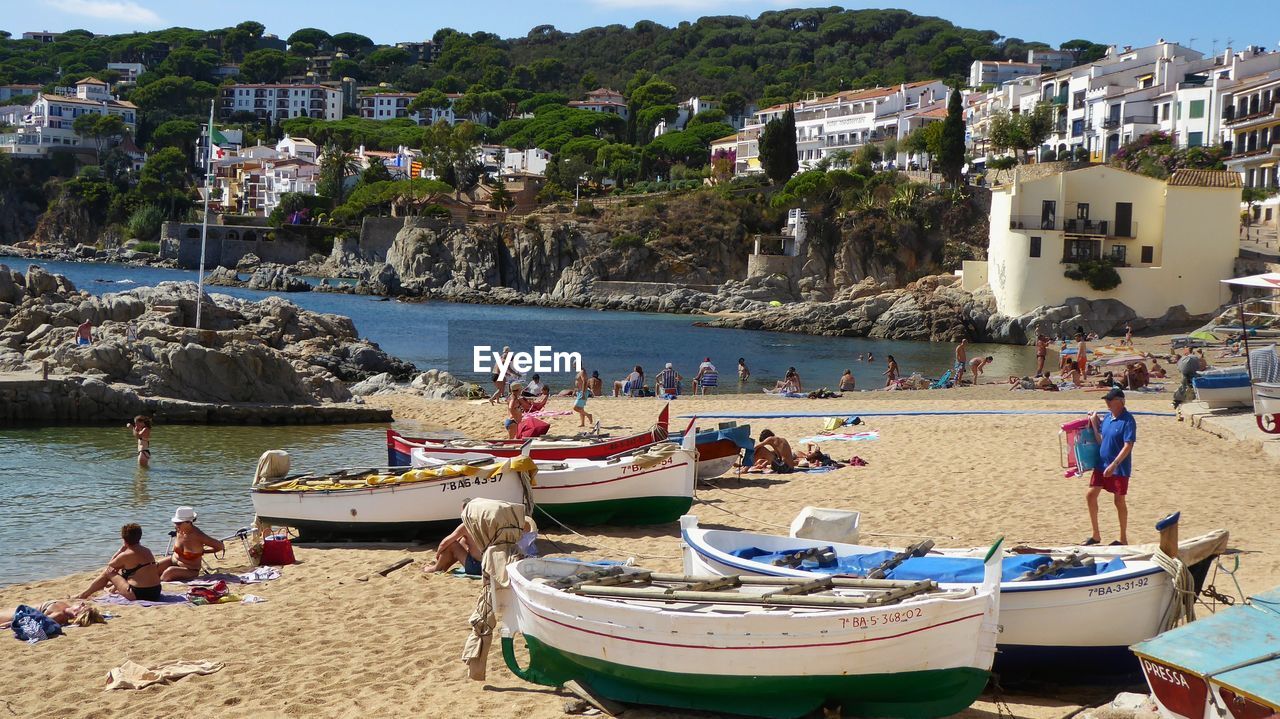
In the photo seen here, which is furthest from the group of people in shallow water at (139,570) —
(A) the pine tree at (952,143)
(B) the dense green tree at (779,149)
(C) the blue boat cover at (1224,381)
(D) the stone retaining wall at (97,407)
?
(B) the dense green tree at (779,149)

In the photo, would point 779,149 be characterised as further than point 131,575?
Yes

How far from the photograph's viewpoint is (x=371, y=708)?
683cm

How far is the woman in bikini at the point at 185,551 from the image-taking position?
32.9 ft

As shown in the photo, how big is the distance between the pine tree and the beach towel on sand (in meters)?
63.3

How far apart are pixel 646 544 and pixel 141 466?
9232 mm

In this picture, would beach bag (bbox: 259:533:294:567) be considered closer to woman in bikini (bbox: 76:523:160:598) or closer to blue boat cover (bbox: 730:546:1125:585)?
woman in bikini (bbox: 76:523:160:598)

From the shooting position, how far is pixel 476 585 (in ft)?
31.9

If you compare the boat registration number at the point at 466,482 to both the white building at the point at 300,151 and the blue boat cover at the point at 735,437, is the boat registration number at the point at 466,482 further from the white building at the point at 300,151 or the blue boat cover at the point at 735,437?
the white building at the point at 300,151

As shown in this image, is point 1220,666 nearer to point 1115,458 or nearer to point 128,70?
point 1115,458

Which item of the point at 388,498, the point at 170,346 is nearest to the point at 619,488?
the point at 388,498

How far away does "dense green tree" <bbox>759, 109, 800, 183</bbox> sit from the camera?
267 feet

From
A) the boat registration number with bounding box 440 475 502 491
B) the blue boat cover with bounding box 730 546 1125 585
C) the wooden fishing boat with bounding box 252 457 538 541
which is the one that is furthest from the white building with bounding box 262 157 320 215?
the blue boat cover with bounding box 730 546 1125 585

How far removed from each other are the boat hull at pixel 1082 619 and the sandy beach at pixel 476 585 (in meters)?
0.23

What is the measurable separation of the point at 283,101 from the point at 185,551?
540 feet
